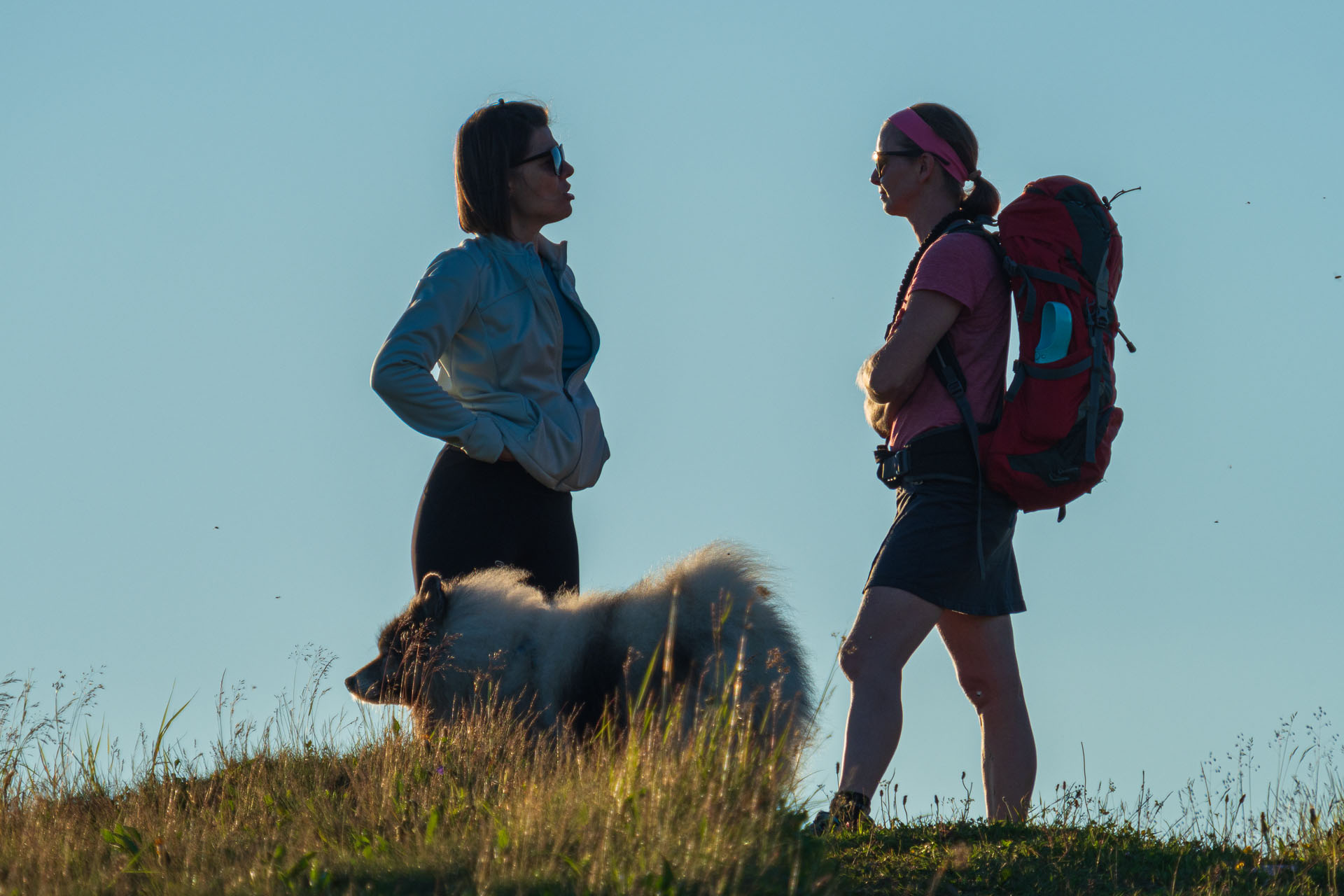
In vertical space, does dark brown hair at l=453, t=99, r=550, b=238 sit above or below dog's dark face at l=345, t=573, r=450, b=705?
above

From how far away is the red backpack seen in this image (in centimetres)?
574

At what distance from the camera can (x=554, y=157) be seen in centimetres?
645

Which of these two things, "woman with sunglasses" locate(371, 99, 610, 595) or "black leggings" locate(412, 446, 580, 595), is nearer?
"woman with sunglasses" locate(371, 99, 610, 595)

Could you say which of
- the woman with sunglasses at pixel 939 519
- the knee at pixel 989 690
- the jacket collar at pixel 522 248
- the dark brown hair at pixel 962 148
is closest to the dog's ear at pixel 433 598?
the jacket collar at pixel 522 248

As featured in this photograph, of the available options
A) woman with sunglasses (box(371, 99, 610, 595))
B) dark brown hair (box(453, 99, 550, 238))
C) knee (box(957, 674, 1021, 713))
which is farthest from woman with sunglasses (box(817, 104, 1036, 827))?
dark brown hair (box(453, 99, 550, 238))

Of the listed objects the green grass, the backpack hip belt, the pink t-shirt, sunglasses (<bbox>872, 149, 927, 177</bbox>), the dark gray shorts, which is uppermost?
sunglasses (<bbox>872, 149, 927, 177</bbox>)

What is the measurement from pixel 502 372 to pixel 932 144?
2088 mm

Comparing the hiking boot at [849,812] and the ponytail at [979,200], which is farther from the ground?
the ponytail at [979,200]

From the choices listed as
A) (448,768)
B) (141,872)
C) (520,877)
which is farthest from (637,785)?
(141,872)

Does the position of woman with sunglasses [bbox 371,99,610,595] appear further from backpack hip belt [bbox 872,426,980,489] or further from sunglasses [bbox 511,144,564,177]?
backpack hip belt [bbox 872,426,980,489]

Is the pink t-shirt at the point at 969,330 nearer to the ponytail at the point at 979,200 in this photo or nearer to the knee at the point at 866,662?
the ponytail at the point at 979,200

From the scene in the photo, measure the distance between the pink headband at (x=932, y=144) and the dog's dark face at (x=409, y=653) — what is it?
2781 mm

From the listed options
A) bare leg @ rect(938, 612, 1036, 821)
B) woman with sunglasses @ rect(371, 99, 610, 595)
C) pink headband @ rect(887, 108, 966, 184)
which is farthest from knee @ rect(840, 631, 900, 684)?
pink headband @ rect(887, 108, 966, 184)

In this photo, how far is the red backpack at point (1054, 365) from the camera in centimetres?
574
